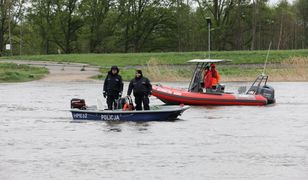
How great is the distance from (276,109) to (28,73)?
2548 centimetres

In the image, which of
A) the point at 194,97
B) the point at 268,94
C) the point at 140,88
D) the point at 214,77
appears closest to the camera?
the point at 140,88

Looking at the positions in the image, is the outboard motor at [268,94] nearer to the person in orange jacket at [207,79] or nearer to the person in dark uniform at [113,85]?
the person in orange jacket at [207,79]

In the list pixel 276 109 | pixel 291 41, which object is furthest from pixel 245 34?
pixel 276 109

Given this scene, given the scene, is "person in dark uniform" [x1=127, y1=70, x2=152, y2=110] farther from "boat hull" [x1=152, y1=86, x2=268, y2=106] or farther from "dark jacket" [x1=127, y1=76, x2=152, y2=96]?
"boat hull" [x1=152, y1=86, x2=268, y2=106]

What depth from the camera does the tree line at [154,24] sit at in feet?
240

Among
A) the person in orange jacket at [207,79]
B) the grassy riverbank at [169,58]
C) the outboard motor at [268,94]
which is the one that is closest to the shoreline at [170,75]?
the grassy riverbank at [169,58]

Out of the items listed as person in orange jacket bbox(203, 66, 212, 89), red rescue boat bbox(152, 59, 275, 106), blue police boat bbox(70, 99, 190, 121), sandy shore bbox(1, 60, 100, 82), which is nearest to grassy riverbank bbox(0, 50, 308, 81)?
sandy shore bbox(1, 60, 100, 82)

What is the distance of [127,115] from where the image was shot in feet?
67.3

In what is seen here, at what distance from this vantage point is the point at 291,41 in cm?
7456

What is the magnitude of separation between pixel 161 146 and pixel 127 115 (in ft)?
14.8

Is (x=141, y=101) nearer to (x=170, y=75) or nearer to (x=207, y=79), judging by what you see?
(x=207, y=79)

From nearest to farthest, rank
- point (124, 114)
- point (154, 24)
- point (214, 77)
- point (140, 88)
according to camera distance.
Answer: point (124, 114) < point (140, 88) < point (214, 77) < point (154, 24)

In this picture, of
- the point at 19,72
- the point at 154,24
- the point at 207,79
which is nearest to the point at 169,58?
the point at 19,72

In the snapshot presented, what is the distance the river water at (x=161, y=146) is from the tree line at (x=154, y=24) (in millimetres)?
47944
